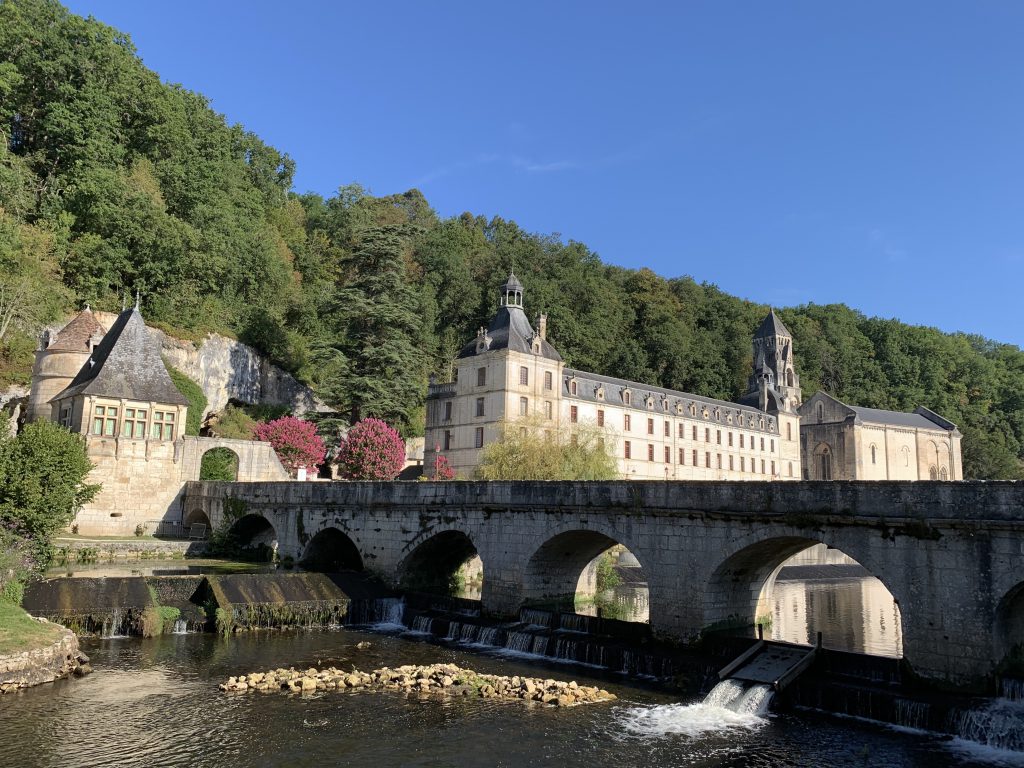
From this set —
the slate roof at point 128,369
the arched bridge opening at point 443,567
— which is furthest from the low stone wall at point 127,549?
the arched bridge opening at point 443,567

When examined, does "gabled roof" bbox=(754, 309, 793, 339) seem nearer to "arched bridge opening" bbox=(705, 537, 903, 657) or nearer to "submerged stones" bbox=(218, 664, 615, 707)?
"arched bridge opening" bbox=(705, 537, 903, 657)

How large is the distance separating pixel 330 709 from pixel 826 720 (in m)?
9.54

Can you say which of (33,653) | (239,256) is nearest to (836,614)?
(33,653)

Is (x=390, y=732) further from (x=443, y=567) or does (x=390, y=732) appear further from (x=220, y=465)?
(x=220, y=465)

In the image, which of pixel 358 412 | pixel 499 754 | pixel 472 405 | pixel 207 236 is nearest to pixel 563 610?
pixel 499 754

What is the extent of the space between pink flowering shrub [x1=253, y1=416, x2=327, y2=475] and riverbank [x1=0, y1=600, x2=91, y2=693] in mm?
22801

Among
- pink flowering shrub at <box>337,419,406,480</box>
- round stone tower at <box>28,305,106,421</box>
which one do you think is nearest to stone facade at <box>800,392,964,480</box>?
pink flowering shrub at <box>337,419,406,480</box>

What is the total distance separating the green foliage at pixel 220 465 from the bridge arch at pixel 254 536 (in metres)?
3.37

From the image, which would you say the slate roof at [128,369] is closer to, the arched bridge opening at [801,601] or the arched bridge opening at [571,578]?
the arched bridge opening at [571,578]

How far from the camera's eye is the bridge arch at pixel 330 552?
30359 millimetres

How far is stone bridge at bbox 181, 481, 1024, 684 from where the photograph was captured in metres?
14.3

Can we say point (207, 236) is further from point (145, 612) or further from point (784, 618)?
point (784, 618)

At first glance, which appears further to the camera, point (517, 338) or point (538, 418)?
point (517, 338)

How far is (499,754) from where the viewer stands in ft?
41.2
